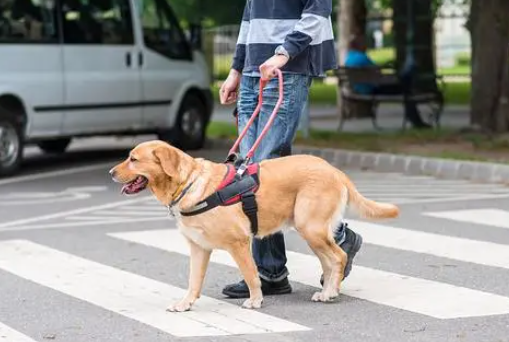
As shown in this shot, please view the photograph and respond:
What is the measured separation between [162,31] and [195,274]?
401 inches

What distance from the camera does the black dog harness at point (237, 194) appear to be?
634cm

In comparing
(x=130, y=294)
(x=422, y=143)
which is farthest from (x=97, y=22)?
(x=130, y=294)

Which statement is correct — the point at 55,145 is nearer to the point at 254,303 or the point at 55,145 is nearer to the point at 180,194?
the point at 254,303

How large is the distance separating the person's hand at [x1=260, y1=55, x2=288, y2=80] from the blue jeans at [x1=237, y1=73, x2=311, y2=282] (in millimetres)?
172

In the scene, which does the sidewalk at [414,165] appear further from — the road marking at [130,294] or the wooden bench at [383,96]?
the road marking at [130,294]

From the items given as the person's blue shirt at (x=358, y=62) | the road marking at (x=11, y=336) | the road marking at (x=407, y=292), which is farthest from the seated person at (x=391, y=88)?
the road marking at (x=11, y=336)

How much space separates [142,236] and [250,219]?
119 inches

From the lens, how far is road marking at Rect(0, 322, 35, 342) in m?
6.03

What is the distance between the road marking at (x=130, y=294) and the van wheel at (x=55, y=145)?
7646 millimetres

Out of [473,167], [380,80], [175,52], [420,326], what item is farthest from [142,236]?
[380,80]

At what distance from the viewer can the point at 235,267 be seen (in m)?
7.89

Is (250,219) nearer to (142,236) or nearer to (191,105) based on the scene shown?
(142,236)

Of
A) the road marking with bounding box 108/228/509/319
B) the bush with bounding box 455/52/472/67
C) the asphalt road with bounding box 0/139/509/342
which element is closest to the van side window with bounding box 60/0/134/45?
the asphalt road with bounding box 0/139/509/342

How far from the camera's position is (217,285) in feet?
24.2
